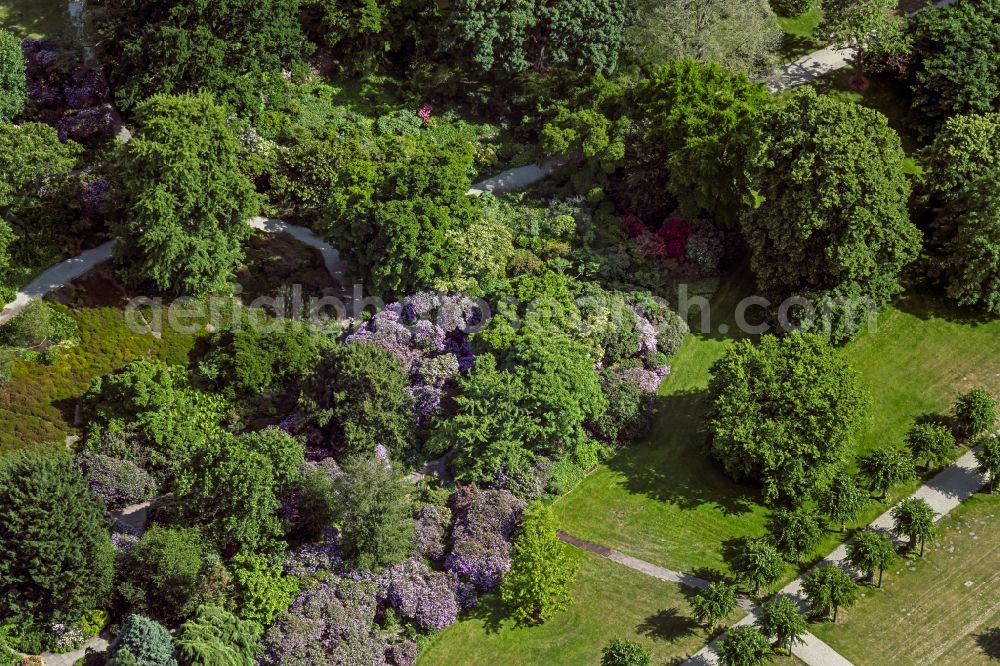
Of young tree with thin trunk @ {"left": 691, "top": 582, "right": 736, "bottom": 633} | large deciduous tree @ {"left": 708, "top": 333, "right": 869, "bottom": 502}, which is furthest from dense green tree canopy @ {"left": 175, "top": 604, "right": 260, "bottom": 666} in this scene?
large deciduous tree @ {"left": 708, "top": 333, "right": 869, "bottom": 502}

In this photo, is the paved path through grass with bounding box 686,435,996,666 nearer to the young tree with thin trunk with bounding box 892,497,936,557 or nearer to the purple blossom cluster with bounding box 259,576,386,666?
the young tree with thin trunk with bounding box 892,497,936,557

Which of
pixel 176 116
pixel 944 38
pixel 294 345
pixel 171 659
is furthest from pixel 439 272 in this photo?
pixel 944 38

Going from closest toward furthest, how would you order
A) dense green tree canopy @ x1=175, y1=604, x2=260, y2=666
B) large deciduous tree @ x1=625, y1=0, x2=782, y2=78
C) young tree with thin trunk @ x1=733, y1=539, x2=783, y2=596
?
dense green tree canopy @ x1=175, y1=604, x2=260, y2=666 → young tree with thin trunk @ x1=733, y1=539, x2=783, y2=596 → large deciduous tree @ x1=625, y1=0, x2=782, y2=78

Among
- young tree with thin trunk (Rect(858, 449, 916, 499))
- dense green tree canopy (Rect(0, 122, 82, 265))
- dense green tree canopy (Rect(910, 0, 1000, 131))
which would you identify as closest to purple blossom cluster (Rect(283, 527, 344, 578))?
dense green tree canopy (Rect(0, 122, 82, 265))

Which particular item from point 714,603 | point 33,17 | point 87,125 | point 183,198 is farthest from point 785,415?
point 33,17

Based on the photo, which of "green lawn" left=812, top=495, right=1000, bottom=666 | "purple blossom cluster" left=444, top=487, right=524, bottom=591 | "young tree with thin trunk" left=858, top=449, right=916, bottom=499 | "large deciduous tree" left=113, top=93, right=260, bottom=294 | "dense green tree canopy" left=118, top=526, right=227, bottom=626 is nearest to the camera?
"dense green tree canopy" left=118, top=526, right=227, bottom=626

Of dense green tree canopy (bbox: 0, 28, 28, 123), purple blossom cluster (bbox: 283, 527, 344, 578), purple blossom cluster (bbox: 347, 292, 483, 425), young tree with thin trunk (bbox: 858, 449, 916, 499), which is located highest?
dense green tree canopy (bbox: 0, 28, 28, 123)

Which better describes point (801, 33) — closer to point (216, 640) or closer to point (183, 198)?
point (183, 198)

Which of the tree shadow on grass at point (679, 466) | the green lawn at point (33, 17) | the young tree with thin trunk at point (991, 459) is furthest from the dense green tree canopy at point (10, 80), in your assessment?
the young tree with thin trunk at point (991, 459)

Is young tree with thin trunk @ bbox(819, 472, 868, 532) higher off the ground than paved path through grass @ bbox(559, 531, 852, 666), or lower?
higher

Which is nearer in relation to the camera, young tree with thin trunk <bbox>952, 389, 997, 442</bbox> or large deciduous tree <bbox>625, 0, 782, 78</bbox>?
young tree with thin trunk <bbox>952, 389, 997, 442</bbox>
